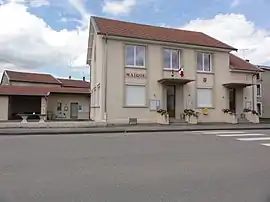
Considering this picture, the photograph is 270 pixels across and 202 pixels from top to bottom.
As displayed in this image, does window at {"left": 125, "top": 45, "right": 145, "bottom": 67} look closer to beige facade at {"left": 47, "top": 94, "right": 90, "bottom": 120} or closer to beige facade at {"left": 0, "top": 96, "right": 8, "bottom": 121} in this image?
beige facade at {"left": 47, "top": 94, "right": 90, "bottom": 120}

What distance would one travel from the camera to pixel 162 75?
81.5 feet

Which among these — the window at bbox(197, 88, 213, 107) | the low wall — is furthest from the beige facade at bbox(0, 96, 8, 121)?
the window at bbox(197, 88, 213, 107)

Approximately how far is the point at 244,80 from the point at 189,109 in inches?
268

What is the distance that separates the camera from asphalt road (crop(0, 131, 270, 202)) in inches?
188

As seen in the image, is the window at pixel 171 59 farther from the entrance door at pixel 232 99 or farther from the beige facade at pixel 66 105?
the beige facade at pixel 66 105

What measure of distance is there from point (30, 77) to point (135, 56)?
33.5 meters

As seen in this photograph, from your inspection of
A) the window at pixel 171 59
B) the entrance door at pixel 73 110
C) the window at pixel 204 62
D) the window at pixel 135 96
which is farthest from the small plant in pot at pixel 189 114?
the entrance door at pixel 73 110

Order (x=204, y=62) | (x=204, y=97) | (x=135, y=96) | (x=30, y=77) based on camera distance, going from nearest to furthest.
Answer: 1. (x=135, y=96)
2. (x=204, y=97)
3. (x=204, y=62)
4. (x=30, y=77)

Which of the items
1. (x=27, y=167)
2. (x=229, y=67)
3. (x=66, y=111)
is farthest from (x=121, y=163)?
(x=66, y=111)

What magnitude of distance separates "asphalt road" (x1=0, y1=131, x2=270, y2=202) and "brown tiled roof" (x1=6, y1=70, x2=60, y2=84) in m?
43.8

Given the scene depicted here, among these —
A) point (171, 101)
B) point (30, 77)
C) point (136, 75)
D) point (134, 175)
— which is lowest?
point (134, 175)

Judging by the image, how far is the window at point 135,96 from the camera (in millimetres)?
23719

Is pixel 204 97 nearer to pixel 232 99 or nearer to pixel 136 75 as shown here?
pixel 232 99

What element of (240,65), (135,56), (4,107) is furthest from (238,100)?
(4,107)
